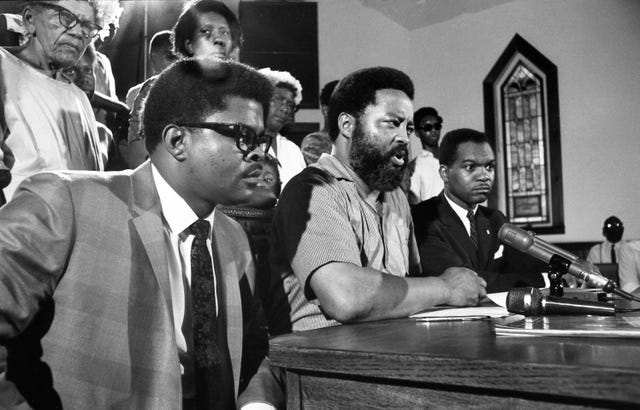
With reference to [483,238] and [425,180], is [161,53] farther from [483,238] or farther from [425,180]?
[425,180]

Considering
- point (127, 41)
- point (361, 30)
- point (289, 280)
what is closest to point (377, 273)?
point (289, 280)

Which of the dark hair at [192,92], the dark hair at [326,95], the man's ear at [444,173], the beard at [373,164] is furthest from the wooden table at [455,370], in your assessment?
the dark hair at [326,95]

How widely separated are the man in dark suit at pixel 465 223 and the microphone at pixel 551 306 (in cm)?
145

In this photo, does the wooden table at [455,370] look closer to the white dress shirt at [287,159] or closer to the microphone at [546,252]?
the microphone at [546,252]

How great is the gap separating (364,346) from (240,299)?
0.71 meters

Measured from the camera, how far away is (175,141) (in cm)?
174

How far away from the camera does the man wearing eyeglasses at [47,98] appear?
7.38 ft

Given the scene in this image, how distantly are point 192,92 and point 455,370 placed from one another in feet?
3.84

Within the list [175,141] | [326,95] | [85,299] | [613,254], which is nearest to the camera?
[85,299]

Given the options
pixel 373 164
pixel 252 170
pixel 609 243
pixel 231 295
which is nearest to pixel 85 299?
pixel 231 295

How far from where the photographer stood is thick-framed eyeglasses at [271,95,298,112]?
11.9 feet

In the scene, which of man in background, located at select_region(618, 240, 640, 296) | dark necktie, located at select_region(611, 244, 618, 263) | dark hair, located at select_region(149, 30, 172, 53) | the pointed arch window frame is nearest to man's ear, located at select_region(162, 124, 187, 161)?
dark hair, located at select_region(149, 30, 172, 53)

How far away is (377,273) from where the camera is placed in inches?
69.4

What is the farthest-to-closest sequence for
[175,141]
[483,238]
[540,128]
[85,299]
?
[540,128] < [483,238] < [175,141] < [85,299]
